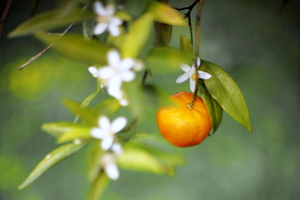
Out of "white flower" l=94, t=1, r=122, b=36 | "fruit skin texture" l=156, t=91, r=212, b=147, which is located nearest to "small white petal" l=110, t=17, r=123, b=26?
"white flower" l=94, t=1, r=122, b=36

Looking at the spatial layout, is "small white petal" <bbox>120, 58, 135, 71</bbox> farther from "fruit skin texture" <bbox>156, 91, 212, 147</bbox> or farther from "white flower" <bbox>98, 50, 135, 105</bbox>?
"fruit skin texture" <bbox>156, 91, 212, 147</bbox>

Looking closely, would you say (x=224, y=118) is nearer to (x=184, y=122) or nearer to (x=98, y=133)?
(x=184, y=122)

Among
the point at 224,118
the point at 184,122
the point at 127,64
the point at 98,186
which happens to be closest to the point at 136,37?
the point at 127,64

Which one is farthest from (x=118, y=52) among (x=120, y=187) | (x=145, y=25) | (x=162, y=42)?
(x=120, y=187)

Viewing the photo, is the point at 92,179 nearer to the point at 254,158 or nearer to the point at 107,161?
the point at 107,161

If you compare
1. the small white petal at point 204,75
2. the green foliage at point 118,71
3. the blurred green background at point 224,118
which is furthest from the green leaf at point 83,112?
the blurred green background at point 224,118

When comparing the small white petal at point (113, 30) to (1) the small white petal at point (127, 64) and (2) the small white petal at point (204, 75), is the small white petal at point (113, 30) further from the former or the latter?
(2) the small white petal at point (204, 75)
